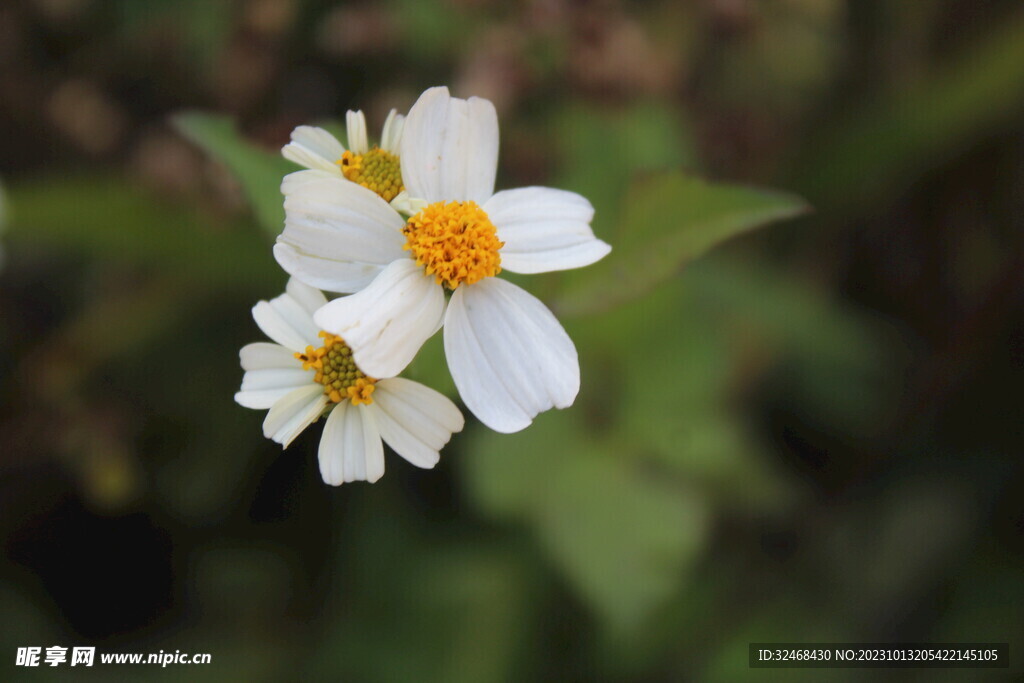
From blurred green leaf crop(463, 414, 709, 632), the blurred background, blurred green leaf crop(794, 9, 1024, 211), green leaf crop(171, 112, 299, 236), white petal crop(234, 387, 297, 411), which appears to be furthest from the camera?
blurred green leaf crop(794, 9, 1024, 211)

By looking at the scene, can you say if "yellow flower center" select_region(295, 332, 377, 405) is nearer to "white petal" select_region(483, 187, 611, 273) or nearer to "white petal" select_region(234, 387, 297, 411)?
"white petal" select_region(234, 387, 297, 411)

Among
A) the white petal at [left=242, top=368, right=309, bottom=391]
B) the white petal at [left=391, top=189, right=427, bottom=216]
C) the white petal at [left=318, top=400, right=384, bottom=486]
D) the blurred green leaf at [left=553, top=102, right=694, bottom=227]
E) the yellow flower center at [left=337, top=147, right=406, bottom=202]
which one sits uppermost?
the blurred green leaf at [left=553, top=102, right=694, bottom=227]

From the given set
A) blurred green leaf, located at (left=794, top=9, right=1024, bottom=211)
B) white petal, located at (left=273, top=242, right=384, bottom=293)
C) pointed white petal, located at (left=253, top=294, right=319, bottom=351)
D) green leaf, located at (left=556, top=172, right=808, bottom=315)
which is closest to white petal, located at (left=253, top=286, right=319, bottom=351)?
pointed white petal, located at (left=253, top=294, right=319, bottom=351)

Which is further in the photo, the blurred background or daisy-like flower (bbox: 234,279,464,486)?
the blurred background

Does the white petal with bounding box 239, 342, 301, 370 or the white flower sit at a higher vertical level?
the white flower

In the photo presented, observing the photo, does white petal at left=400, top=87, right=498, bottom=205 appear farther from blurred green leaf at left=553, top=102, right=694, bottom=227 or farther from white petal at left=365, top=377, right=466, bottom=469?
blurred green leaf at left=553, top=102, right=694, bottom=227

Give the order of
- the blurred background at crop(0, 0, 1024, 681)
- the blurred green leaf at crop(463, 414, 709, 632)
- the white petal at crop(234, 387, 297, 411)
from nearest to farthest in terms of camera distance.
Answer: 1. the white petal at crop(234, 387, 297, 411)
2. the blurred green leaf at crop(463, 414, 709, 632)
3. the blurred background at crop(0, 0, 1024, 681)

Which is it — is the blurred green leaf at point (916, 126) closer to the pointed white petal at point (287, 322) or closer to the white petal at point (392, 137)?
the white petal at point (392, 137)

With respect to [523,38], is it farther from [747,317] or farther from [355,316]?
[355,316]
